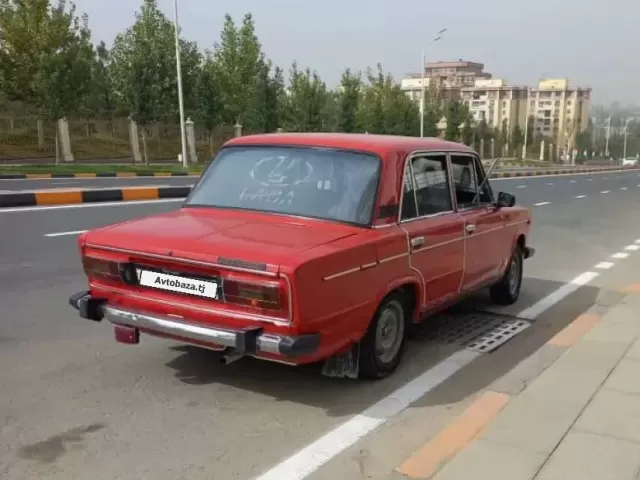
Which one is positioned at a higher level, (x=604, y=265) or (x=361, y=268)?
(x=361, y=268)

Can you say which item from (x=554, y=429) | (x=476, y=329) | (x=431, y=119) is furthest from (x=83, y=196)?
(x=431, y=119)

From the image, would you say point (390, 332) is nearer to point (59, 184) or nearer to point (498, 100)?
point (59, 184)

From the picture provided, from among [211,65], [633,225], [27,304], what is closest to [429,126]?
[211,65]

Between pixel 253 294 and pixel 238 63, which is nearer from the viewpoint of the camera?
pixel 253 294

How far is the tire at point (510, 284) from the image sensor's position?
22.7 ft

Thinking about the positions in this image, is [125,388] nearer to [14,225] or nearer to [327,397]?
[327,397]

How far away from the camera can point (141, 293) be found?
4.25 metres

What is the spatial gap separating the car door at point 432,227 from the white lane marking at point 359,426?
0.51 metres

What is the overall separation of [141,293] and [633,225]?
13704 mm

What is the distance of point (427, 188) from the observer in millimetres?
5188

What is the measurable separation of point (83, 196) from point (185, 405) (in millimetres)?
12471

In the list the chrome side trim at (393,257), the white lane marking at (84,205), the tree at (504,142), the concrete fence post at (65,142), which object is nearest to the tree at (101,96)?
the concrete fence post at (65,142)

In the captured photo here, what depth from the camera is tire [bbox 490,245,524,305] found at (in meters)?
6.92

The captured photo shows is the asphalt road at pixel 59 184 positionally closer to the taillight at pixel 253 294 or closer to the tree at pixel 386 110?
the taillight at pixel 253 294
